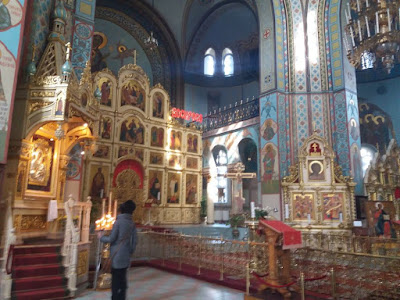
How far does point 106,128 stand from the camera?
13648 mm

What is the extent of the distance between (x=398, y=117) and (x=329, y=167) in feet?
39.2

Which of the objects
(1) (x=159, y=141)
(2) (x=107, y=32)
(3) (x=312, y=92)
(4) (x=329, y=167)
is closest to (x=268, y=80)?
(3) (x=312, y=92)

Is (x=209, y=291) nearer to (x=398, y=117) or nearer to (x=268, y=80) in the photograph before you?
(x=268, y=80)

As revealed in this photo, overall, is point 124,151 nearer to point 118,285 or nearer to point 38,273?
point 38,273

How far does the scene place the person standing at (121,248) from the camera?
468cm

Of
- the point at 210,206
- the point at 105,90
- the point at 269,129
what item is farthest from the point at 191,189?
the point at 105,90

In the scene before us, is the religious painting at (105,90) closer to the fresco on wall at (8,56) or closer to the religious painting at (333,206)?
the fresco on wall at (8,56)

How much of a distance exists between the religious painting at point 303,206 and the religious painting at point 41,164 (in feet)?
33.6

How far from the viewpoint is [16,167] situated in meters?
7.43

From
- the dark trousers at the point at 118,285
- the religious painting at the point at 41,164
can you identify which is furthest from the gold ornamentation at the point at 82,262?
the religious painting at the point at 41,164

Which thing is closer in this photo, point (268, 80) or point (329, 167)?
point (329, 167)

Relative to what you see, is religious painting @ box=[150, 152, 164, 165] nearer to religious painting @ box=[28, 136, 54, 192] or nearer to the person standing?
religious painting @ box=[28, 136, 54, 192]

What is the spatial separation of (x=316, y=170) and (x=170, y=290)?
33.0 ft

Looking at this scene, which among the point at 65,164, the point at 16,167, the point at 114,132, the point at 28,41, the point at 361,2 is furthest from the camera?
the point at 114,132
